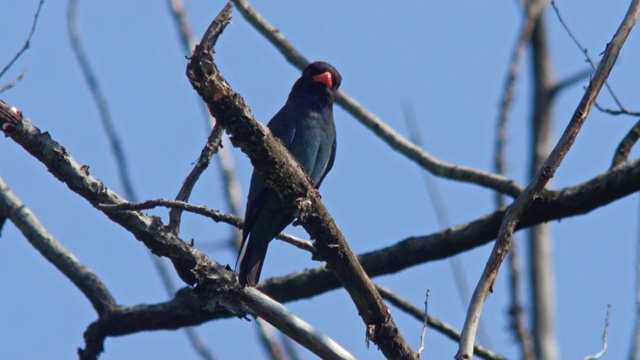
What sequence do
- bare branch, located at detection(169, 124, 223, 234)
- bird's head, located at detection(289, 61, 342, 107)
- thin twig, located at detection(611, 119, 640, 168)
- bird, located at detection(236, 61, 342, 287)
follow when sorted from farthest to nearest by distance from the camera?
1. bird's head, located at detection(289, 61, 342, 107)
2. thin twig, located at detection(611, 119, 640, 168)
3. bird, located at detection(236, 61, 342, 287)
4. bare branch, located at detection(169, 124, 223, 234)

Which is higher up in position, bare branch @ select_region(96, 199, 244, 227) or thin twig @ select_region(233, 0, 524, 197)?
thin twig @ select_region(233, 0, 524, 197)

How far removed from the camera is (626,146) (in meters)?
5.57

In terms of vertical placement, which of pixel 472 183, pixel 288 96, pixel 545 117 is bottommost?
pixel 472 183

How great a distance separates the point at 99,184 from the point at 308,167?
6.50 feet

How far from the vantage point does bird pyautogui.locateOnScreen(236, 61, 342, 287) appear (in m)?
5.37

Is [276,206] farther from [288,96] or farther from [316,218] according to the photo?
[288,96]

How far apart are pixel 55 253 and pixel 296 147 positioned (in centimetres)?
173

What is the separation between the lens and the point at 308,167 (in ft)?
19.6

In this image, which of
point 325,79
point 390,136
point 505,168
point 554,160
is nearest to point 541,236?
point 505,168

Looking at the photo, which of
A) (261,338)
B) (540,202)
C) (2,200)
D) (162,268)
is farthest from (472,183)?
(2,200)

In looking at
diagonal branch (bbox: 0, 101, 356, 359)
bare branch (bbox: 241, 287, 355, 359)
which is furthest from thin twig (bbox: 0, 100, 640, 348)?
bare branch (bbox: 241, 287, 355, 359)

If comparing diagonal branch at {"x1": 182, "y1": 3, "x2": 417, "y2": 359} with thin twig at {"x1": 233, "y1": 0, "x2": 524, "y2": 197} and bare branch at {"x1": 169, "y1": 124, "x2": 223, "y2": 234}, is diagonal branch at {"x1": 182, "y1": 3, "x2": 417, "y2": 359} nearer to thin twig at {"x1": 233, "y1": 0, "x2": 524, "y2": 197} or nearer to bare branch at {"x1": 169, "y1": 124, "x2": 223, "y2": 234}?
bare branch at {"x1": 169, "y1": 124, "x2": 223, "y2": 234}

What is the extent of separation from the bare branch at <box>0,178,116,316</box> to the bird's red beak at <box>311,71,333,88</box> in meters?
2.06

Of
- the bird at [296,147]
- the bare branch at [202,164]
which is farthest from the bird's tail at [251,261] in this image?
the bare branch at [202,164]
